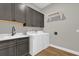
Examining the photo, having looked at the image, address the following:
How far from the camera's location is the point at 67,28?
1.85 meters

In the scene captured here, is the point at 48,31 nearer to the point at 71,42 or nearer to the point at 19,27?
the point at 71,42

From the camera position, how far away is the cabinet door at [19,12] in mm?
1837

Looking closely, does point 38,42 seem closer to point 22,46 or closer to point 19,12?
point 22,46

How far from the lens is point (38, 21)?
202 cm

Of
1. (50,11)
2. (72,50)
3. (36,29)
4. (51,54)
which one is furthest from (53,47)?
(50,11)

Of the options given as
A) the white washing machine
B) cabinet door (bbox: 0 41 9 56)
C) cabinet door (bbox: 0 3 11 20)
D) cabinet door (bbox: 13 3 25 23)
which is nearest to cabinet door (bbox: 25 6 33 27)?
cabinet door (bbox: 13 3 25 23)

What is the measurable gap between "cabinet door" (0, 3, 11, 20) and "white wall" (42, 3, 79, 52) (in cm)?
97

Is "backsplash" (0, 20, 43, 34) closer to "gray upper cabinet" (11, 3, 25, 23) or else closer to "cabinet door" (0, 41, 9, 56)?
"gray upper cabinet" (11, 3, 25, 23)

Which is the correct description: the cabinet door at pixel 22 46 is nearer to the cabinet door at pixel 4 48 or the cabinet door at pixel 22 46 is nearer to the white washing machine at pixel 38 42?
the white washing machine at pixel 38 42

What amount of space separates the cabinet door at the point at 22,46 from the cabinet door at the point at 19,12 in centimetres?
65

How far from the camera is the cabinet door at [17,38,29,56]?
5.36 feet

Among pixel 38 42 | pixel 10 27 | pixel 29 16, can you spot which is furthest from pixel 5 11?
pixel 38 42

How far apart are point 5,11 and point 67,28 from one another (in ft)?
5.89

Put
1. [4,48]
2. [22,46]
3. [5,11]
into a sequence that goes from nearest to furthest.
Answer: [4,48] < [5,11] < [22,46]
